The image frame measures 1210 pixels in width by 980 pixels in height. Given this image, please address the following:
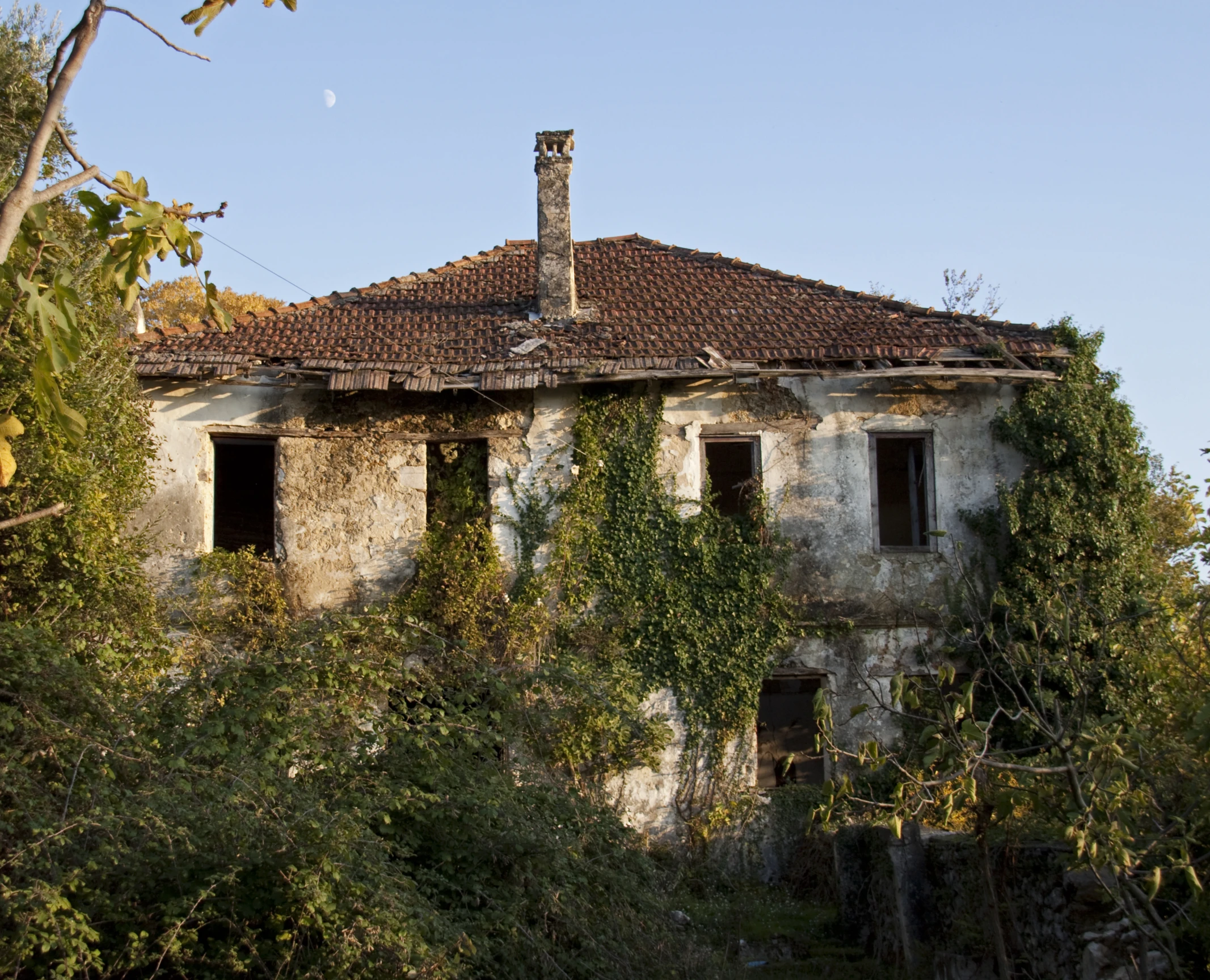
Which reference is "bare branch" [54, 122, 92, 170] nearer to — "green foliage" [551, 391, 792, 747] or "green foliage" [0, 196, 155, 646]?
"green foliage" [0, 196, 155, 646]

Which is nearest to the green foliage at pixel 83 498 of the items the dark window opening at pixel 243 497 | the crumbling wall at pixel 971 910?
the dark window opening at pixel 243 497

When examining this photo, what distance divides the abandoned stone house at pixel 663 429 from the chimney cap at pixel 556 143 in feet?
8.49

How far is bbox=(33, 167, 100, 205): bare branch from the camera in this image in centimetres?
371

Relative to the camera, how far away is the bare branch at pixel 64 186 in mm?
3705

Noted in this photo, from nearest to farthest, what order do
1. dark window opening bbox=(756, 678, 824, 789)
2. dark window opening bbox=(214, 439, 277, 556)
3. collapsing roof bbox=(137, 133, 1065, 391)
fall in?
collapsing roof bbox=(137, 133, 1065, 391), dark window opening bbox=(214, 439, 277, 556), dark window opening bbox=(756, 678, 824, 789)

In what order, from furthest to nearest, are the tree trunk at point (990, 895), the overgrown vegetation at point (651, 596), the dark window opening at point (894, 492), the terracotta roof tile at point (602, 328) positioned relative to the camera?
the dark window opening at point (894, 492) < the terracotta roof tile at point (602, 328) < the overgrown vegetation at point (651, 596) < the tree trunk at point (990, 895)

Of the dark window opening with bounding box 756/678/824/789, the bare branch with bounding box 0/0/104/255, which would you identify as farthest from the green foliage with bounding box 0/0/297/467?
the dark window opening with bounding box 756/678/824/789

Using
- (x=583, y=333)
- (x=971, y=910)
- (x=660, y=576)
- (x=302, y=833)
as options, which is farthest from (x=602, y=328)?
(x=302, y=833)

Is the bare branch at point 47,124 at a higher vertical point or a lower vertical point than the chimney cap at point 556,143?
lower

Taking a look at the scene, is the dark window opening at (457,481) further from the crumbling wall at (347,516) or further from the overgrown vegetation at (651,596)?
the overgrown vegetation at (651,596)

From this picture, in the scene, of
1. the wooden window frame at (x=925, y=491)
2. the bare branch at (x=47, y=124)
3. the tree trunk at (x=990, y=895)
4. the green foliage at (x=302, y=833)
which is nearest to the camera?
the bare branch at (x=47, y=124)

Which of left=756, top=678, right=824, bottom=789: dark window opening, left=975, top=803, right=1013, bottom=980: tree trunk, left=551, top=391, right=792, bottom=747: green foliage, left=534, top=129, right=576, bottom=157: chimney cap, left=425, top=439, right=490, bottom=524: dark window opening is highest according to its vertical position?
left=534, top=129, right=576, bottom=157: chimney cap

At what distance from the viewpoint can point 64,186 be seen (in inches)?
146

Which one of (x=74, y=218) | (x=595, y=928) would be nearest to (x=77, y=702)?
(x=595, y=928)
